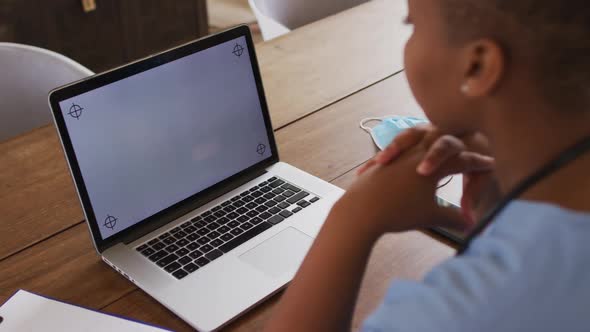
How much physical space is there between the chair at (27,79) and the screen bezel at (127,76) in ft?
1.90

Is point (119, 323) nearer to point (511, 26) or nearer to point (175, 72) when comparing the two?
point (175, 72)

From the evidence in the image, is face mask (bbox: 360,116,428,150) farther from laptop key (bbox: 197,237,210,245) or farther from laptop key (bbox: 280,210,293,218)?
laptop key (bbox: 197,237,210,245)

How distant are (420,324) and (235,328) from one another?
1.18 feet

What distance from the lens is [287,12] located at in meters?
2.15

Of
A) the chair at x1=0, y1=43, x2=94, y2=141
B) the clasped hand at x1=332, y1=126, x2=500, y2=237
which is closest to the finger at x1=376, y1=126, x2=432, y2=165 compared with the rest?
the clasped hand at x1=332, y1=126, x2=500, y2=237

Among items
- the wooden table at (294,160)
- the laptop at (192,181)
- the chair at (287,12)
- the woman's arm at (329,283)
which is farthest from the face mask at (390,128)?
the chair at (287,12)

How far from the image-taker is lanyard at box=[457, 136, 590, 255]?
0.62 meters

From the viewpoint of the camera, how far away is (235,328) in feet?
3.00

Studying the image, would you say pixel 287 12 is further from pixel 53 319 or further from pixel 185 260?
pixel 53 319

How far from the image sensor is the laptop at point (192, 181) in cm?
97

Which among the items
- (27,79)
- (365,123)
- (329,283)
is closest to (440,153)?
(329,283)

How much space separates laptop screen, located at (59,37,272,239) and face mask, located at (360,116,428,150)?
0.21m

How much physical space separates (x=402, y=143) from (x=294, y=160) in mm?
419

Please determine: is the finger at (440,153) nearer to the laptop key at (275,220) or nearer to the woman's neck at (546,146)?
the woman's neck at (546,146)
